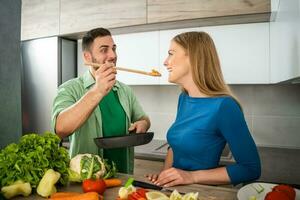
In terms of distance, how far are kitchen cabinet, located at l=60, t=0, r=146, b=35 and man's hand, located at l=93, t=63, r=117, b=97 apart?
2.66 ft

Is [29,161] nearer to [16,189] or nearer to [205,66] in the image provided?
[16,189]

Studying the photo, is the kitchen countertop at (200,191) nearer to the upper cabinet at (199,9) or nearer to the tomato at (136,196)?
the tomato at (136,196)

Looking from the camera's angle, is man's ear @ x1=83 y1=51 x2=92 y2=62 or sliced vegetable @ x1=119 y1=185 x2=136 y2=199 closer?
sliced vegetable @ x1=119 y1=185 x2=136 y2=199

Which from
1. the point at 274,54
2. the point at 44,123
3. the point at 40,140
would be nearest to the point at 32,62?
the point at 44,123

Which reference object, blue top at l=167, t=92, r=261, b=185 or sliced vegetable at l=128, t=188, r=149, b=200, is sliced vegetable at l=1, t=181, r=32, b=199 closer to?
sliced vegetable at l=128, t=188, r=149, b=200

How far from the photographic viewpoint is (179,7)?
1.79 metres

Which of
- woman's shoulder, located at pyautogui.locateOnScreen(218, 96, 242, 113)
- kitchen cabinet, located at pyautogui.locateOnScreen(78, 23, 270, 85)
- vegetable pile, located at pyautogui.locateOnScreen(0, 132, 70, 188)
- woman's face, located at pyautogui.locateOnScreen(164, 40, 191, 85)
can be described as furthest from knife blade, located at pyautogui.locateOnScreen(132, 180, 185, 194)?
kitchen cabinet, located at pyautogui.locateOnScreen(78, 23, 270, 85)

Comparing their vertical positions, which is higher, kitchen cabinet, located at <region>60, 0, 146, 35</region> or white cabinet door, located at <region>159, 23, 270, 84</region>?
kitchen cabinet, located at <region>60, 0, 146, 35</region>

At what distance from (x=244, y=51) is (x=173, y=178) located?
1.09 m

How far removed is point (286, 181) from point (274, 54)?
0.70 m

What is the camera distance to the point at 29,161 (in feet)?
2.85

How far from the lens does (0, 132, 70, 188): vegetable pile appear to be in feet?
2.81

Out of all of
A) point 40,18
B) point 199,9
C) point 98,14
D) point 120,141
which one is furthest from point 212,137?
point 40,18

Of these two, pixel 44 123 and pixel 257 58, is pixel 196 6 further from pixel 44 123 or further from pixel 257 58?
pixel 44 123
